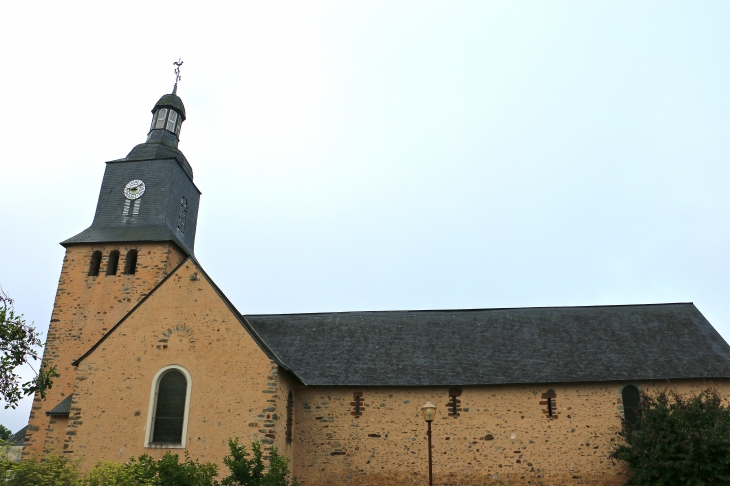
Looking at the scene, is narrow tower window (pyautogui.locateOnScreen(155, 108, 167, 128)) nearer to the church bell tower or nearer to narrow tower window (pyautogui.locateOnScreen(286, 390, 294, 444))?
the church bell tower

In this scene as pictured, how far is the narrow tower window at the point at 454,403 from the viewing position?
1712 cm

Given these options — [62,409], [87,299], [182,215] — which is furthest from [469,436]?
[87,299]

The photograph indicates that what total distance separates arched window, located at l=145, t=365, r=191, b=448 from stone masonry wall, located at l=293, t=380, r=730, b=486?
3865 millimetres

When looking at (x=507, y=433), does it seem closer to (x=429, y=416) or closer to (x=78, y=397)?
(x=429, y=416)

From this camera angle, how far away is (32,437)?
17.8 meters

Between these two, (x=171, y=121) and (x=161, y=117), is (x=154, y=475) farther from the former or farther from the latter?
(x=161, y=117)

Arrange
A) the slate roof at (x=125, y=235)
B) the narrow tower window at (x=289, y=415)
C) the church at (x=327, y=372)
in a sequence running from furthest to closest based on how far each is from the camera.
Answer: the slate roof at (x=125, y=235)
the narrow tower window at (x=289, y=415)
the church at (x=327, y=372)

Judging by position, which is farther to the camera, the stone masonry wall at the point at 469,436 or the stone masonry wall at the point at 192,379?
the stone masonry wall at the point at 469,436

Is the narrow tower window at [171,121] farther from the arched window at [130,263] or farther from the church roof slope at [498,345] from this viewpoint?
the church roof slope at [498,345]

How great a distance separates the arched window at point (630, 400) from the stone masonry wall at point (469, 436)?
24cm

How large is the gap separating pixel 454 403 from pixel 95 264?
1350 cm

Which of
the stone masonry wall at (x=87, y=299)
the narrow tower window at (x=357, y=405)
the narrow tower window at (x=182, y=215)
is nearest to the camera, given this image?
the narrow tower window at (x=357, y=405)

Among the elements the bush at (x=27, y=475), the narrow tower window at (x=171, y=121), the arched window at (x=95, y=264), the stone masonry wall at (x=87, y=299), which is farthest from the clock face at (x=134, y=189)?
the bush at (x=27, y=475)

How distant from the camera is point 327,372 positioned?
58.5ft
